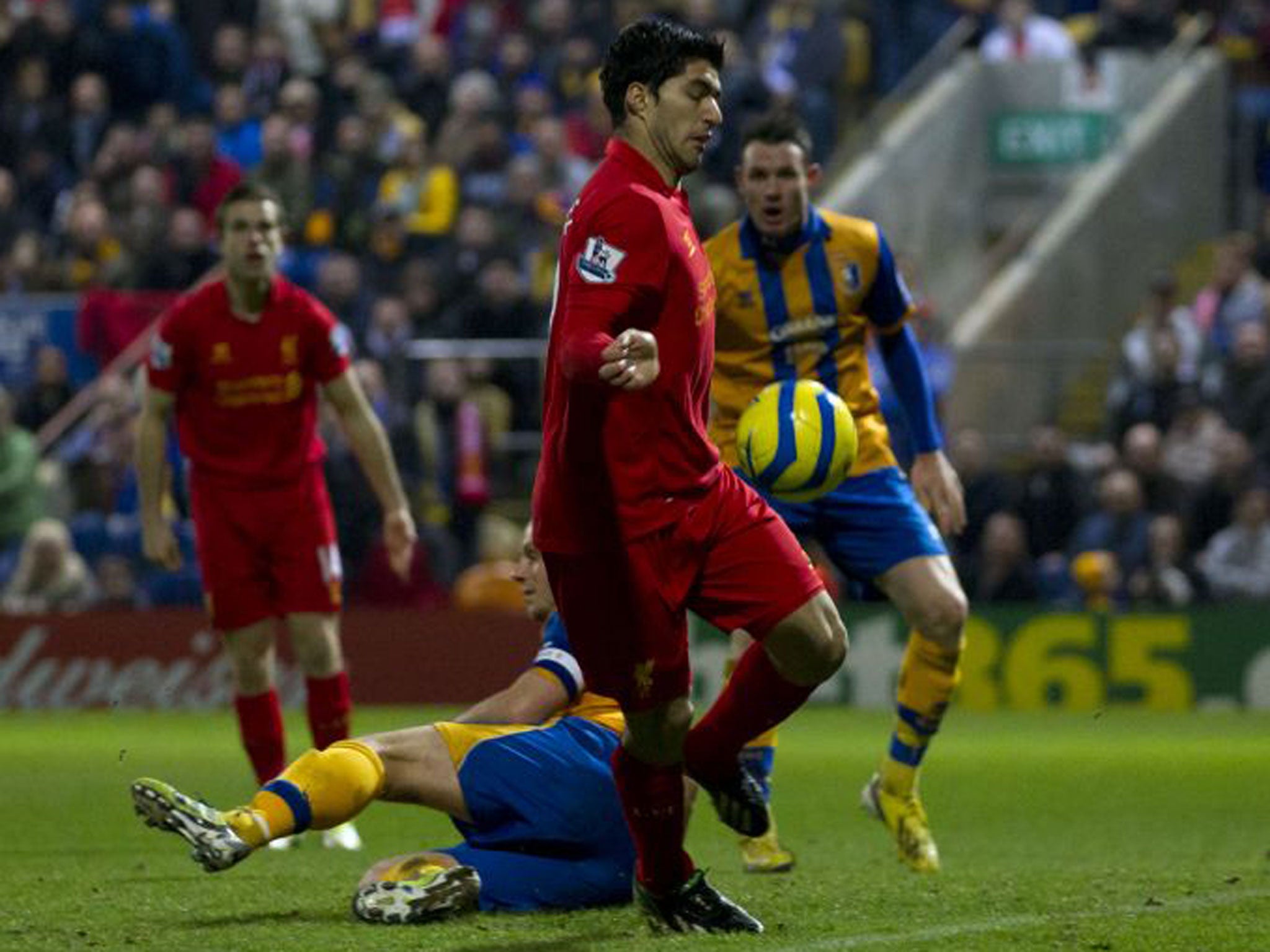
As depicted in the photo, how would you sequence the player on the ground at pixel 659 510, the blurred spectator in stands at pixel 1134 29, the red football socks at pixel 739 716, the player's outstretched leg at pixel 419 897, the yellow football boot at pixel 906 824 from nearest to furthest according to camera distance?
the player on the ground at pixel 659 510
the player's outstretched leg at pixel 419 897
the red football socks at pixel 739 716
the yellow football boot at pixel 906 824
the blurred spectator in stands at pixel 1134 29

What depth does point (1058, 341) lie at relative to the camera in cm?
2175

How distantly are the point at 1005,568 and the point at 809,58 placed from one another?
18.2ft

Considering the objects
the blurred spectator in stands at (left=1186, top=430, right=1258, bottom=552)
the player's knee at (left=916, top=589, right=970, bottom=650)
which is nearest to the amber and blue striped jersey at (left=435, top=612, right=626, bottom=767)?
the player's knee at (left=916, top=589, right=970, bottom=650)

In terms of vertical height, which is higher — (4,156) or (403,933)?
(4,156)

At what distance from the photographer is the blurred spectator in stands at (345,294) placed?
1997cm

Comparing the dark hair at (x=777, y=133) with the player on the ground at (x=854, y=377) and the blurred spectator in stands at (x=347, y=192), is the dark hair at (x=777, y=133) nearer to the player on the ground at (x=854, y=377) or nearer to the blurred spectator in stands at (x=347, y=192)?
the player on the ground at (x=854, y=377)

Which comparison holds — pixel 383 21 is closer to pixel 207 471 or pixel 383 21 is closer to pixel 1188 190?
pixel 1188 190

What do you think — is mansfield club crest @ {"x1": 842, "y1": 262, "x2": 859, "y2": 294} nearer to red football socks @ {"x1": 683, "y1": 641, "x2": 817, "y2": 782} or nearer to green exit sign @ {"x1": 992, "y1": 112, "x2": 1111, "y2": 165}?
red football socks @ {"x1": 683, "y1": 641, "x2": 817, "y2": 782}

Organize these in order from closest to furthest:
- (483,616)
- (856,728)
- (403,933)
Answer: (403,933) < (856,728) < (483,616)

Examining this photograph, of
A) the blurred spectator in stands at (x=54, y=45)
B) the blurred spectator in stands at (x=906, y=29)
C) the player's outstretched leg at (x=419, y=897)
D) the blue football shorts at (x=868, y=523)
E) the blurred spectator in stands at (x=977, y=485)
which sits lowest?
the blurred spectator in stands at (x=977, y=485)

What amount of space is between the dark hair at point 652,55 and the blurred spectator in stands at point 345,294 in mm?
13036

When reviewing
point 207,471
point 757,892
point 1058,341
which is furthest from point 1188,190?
point 757,892

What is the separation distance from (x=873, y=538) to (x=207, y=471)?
9.20 feet

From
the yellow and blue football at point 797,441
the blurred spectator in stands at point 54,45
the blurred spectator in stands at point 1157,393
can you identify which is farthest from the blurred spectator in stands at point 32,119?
the yellow and blue football at point 797,441
